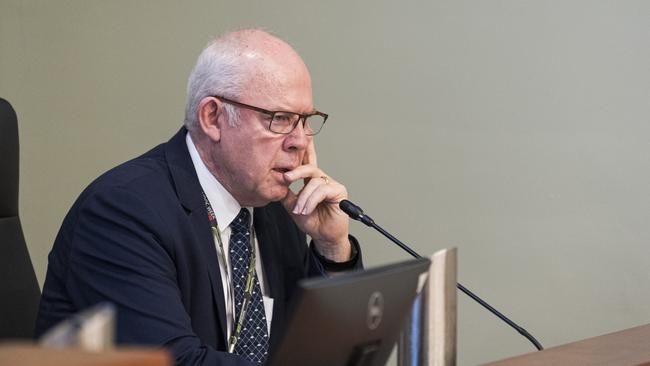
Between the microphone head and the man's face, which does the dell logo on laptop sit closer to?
the microphone head

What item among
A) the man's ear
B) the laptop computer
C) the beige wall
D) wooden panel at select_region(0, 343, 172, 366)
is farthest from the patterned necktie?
wooden panel at select_region(0, 343, 172, 366)

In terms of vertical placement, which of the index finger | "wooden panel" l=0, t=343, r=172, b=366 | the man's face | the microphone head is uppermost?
"wooden panel" l=0, t=343, r=172, b=366

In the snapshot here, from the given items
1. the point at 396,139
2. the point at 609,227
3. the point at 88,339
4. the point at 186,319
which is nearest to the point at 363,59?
the point at 396,139

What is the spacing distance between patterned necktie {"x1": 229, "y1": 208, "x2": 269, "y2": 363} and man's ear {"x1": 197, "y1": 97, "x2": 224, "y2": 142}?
211 millimetres

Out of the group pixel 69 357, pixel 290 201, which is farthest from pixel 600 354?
pixel 69 357

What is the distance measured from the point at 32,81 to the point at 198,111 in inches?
52.8

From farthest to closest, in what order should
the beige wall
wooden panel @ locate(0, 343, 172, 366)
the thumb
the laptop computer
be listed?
1. the beige wall
2. the thumb
3. the laptop computer
4. wooden panel @ locate(0, 343, 172, 366)

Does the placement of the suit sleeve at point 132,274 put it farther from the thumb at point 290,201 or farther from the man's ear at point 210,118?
the thumb at point 290,201

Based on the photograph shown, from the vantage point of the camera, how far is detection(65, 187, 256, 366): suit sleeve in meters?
1.70

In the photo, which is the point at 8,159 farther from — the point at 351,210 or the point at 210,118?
the point at 351,210

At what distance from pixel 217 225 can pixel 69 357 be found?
1.32m

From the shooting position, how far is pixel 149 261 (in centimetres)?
182

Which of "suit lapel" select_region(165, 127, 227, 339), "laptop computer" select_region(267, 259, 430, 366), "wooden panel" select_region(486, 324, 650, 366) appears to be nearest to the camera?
"laptop computer" select_region(267, 259, 430, 366)

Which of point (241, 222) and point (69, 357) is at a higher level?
point (69, 357)
